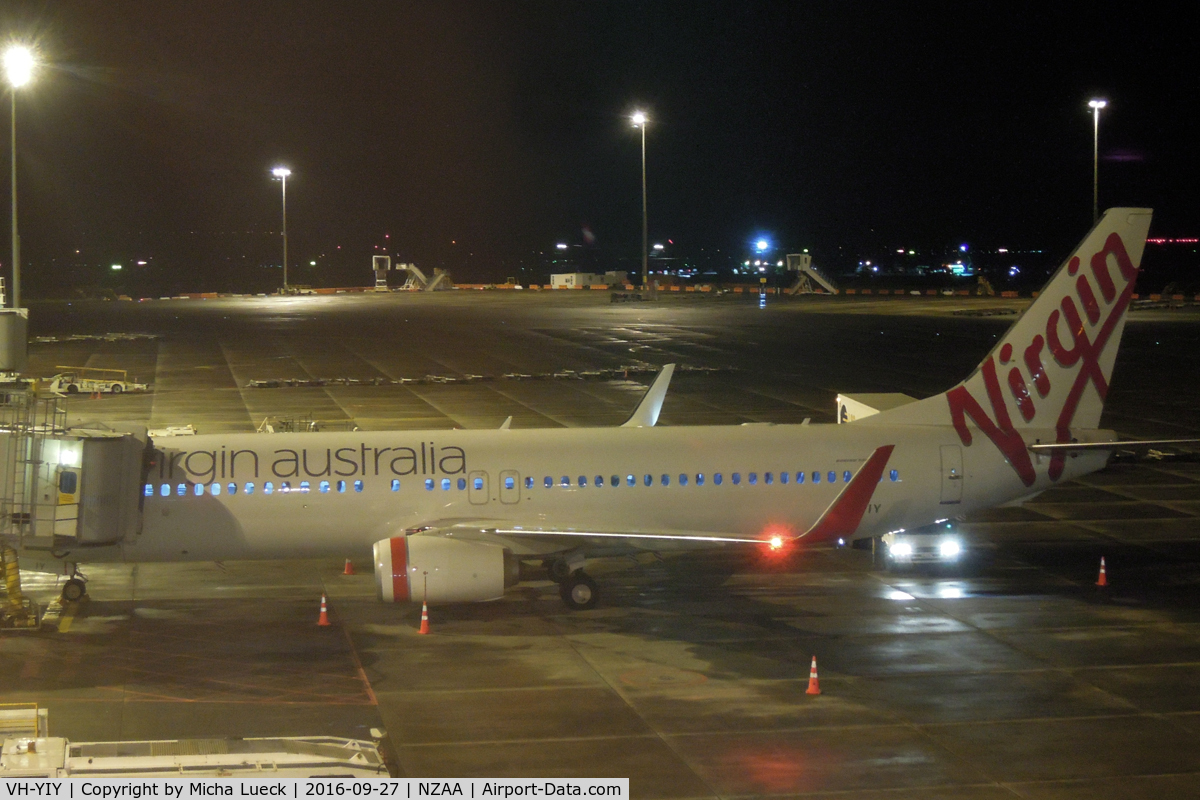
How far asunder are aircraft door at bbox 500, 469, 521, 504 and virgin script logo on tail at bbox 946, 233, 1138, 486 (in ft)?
31.1

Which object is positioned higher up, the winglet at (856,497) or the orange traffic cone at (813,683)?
the winglet at (856,497)

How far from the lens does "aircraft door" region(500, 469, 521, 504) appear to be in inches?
1013

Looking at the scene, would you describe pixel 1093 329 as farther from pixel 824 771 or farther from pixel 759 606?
pixel 824 771

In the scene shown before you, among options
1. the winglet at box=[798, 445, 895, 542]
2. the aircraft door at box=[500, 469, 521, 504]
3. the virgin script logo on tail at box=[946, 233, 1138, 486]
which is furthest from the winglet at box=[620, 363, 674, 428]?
the winglet at box=[798, 445, 895, 542]

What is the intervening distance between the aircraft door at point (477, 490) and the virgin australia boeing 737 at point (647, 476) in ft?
0.14

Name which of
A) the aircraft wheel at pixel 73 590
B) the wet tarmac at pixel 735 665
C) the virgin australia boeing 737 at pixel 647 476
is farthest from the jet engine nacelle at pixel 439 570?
the aircraft wheel at pixel 73 590

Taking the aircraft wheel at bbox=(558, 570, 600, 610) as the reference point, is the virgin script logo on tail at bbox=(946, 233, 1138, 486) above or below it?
above

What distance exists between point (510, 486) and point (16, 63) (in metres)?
22.4

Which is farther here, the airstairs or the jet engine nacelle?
the airstairs

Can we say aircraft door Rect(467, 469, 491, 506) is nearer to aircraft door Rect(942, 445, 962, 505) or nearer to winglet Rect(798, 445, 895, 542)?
winglet Rect(798, 445, 895, 542)

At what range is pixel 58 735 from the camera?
1788 centimetres

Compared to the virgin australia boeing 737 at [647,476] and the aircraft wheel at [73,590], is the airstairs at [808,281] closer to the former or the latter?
the virgin australia boeing 737 at [647,476]

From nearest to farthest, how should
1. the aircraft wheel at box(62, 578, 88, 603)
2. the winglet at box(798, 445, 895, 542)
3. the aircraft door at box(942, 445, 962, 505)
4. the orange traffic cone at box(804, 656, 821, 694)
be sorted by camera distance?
the orange traffic cone at box(804, 656, 821, 694) < the winglet at box(798, 445, 895, 542) < the aircraft wheel at box(62, 578, 88, 603) < the aircraft door at box(942, 445, 962, 505)

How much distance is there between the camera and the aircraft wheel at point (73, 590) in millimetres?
25641
